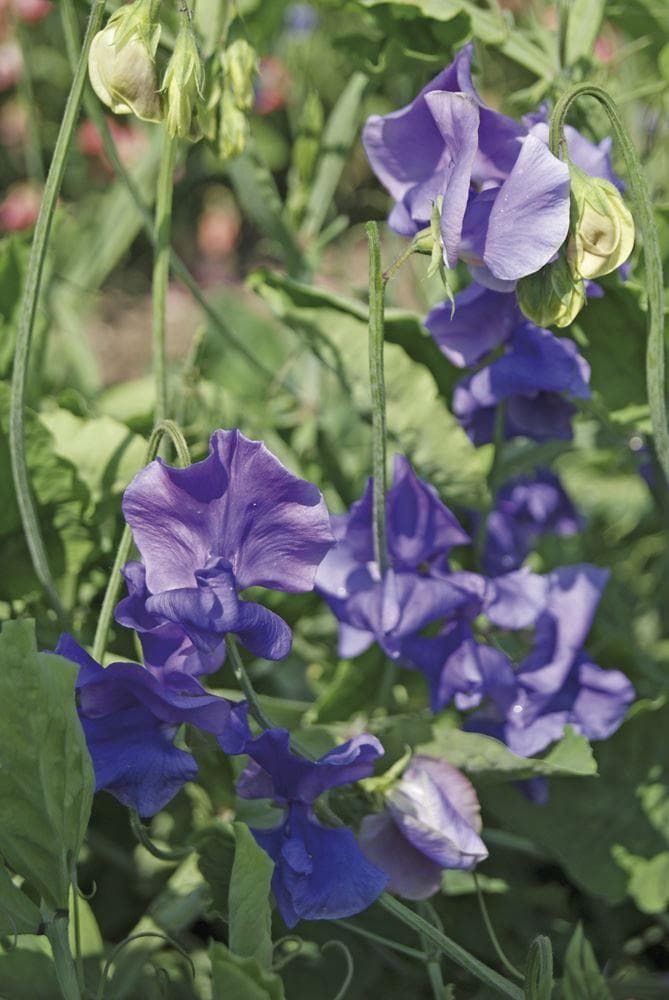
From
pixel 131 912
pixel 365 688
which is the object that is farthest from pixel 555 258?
pixel 131 912

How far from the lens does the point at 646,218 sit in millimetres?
673

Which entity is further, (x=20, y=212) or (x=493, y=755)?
(x=20, y=212)

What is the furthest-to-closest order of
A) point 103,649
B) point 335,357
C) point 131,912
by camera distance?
point 131,912
point 335,357
point 103,649

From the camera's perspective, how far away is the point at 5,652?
61cm

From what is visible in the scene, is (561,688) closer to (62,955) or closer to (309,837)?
(309,837)

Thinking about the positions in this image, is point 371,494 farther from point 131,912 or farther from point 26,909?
point 131,912

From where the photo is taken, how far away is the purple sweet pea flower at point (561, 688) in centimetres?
88

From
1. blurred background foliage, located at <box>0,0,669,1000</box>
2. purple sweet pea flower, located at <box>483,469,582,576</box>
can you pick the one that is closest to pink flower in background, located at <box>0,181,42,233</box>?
blurred background foliage, located at <box>0,0,669,1000</box>

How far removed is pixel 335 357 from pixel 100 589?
A: 0.81 ft

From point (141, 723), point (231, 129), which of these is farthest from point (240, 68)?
point (141, 723)

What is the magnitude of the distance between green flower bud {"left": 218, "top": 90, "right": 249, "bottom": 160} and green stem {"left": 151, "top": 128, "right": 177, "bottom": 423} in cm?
3

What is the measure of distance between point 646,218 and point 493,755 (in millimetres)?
344

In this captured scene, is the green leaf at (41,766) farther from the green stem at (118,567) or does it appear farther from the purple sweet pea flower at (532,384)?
the purple sweet pea flower at (532,384)

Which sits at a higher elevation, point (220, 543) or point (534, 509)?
point (220, 543)
